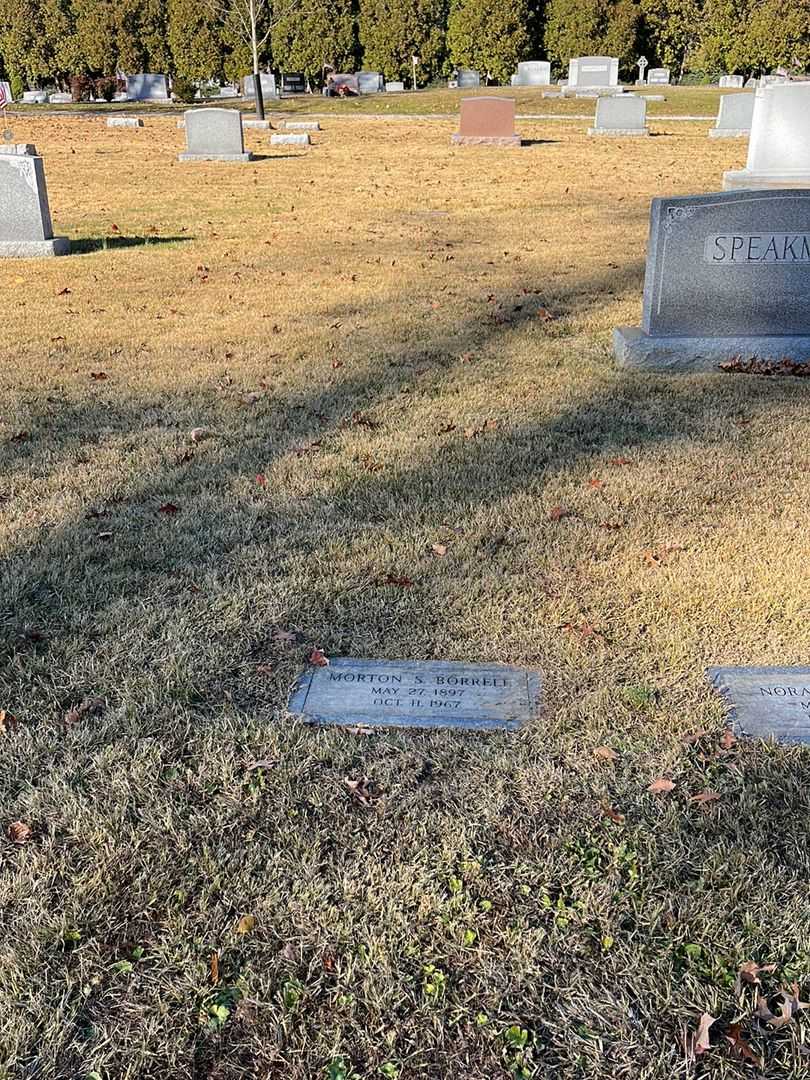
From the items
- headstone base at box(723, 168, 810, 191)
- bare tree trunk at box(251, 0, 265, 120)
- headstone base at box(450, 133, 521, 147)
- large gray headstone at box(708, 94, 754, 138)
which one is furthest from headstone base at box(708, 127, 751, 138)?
bare tree trunk at box(251, 0, 265, 120)

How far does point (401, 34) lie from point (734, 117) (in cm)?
3181

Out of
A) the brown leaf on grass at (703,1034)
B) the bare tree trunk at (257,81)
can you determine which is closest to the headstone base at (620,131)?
the bare tree trunk at (257,81)

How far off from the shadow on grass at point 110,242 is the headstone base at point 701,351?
717 centimetres

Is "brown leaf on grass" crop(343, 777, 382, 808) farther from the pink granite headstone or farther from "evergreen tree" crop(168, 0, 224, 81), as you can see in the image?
"evergreen tree" crop(168, 0, 224, 81)

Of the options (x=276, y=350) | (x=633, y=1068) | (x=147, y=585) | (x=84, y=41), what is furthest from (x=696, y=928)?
(x=84, y=41)

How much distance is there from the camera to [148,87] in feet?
151

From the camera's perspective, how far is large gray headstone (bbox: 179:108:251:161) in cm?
1906

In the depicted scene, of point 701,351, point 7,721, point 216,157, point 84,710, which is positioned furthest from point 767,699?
point 216,157

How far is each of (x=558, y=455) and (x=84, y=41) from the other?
54.9 metres

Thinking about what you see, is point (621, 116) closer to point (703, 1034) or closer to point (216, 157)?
point (216, 157)

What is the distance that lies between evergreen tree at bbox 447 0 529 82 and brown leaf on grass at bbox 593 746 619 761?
166 feet

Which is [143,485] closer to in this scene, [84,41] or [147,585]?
[147,585]

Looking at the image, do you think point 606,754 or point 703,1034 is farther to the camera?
point 606,754

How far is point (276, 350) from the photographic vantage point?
662cm
